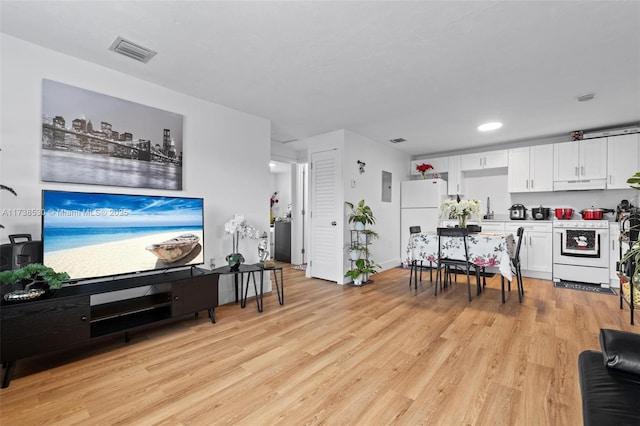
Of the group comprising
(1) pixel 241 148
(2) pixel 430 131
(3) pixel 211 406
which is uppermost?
(2) pixel 430 131

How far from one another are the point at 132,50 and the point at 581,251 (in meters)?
5.99

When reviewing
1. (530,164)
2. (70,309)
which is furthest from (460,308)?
(70,309)

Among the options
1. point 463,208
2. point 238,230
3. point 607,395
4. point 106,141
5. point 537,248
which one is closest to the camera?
point 607,395

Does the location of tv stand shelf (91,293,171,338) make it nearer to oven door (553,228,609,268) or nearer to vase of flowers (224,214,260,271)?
vase of flowers (224,214,260,271)

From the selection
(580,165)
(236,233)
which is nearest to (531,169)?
(580,165)

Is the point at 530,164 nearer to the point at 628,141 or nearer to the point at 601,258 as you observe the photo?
the point at 628,141

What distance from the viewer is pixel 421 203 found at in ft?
18.7

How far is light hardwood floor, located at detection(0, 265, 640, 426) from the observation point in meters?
1.57

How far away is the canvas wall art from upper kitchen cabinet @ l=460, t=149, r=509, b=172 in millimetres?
4985

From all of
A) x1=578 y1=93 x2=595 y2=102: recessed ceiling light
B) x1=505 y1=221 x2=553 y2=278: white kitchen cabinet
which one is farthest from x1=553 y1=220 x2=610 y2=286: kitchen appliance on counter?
x1=578 y1=93 x2=595 y2=102: recessed ceiling light

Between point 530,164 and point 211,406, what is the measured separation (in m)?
5.70

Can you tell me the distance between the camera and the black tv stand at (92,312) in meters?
1.80

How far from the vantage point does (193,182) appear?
320 cm

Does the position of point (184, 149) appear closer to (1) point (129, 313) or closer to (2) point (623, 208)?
(1) point (129, 313)
